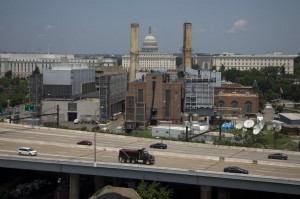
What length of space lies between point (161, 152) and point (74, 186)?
14.1ft

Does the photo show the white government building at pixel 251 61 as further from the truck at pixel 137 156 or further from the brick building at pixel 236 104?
the truck at pixel 137 156

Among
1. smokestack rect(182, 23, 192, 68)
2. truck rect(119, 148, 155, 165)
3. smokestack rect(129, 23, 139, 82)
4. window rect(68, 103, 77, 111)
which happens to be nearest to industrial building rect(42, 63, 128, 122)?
window rect(68, 103, 77, 111)

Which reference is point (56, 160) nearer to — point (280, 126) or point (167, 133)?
point (167, 133)

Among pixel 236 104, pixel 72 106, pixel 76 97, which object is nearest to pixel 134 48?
pixel 76 97

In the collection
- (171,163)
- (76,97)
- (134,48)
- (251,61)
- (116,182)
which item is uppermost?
(251,61)

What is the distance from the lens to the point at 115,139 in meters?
27.3

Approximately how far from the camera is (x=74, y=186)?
20422 millimetres

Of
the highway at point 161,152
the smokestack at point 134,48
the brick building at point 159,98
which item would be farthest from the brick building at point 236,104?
the highway at point 161,152

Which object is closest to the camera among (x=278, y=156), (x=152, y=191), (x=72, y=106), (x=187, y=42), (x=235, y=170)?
(x=235, y=170)

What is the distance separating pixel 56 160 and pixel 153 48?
99.2m

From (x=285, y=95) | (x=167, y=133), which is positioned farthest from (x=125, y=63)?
(x=167, y=133)

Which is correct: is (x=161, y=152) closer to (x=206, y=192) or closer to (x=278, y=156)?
(x=206, y=192)

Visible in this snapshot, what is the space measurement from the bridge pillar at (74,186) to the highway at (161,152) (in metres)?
0.77

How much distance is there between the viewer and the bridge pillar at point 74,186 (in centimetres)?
2036
